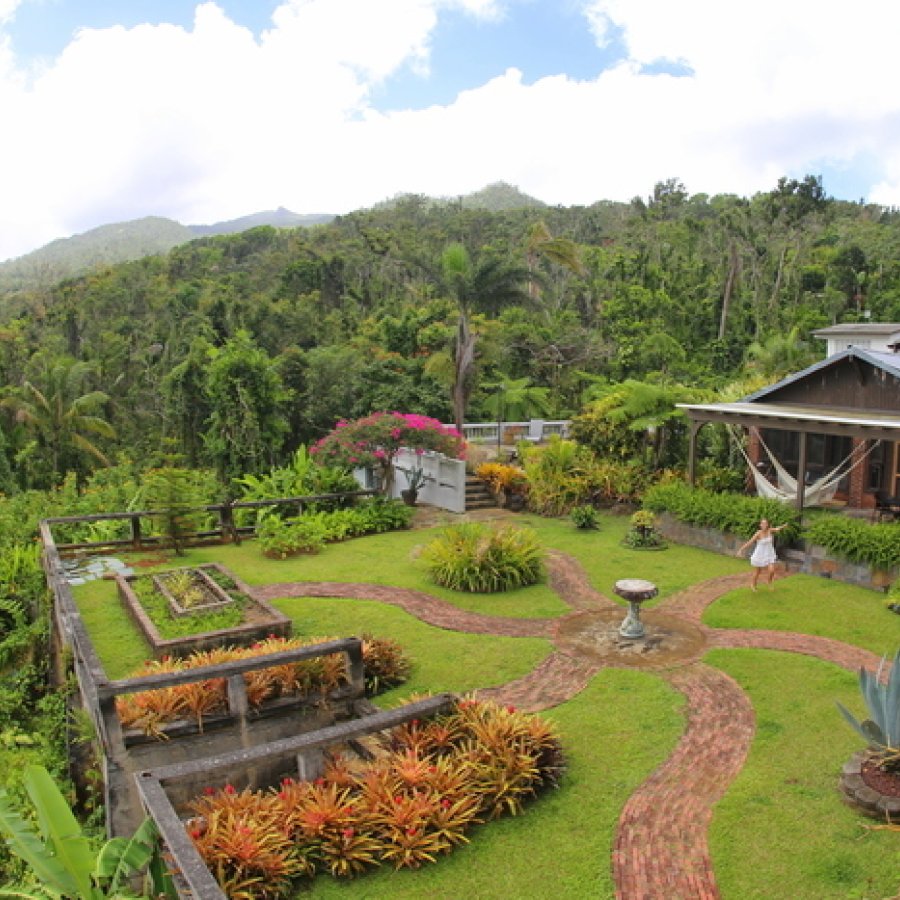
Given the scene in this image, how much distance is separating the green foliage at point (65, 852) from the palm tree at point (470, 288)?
16.0 metres

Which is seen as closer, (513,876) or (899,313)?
(513,876)

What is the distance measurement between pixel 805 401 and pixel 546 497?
5487mm

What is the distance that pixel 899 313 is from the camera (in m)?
32.0

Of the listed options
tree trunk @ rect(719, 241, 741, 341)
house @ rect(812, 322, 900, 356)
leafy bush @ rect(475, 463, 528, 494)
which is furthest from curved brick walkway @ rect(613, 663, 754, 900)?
tree trunk @ rect(719, 241, 741, 341)

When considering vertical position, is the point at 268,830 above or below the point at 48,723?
above

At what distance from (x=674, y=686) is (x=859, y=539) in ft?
17.4

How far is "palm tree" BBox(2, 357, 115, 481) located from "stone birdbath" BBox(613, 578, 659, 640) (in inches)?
827

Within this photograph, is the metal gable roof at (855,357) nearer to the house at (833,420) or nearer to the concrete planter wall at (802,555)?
the house at (833,420)

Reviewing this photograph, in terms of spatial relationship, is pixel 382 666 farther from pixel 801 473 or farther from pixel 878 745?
pixel 801 473

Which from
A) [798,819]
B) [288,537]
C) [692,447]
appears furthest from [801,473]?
[288,537]

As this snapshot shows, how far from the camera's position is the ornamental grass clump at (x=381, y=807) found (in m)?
5.11

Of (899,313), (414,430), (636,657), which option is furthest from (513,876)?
(899,313)

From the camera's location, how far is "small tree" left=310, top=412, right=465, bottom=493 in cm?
1638

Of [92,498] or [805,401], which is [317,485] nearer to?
[92,498]
